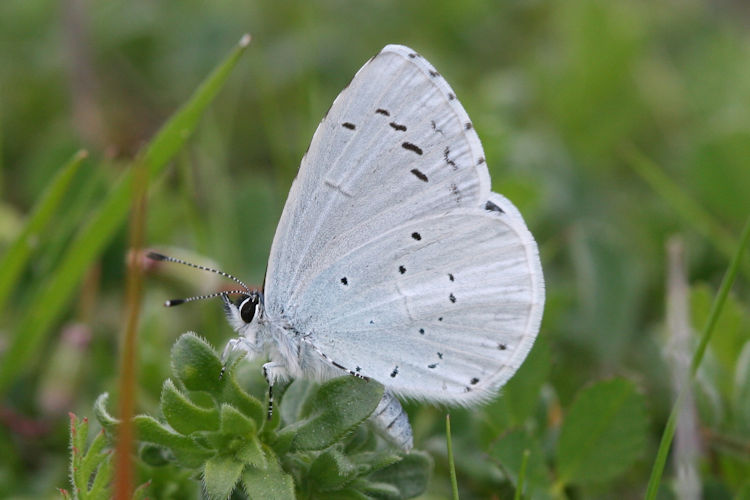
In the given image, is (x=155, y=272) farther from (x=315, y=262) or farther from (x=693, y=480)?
(x=693, y=480)

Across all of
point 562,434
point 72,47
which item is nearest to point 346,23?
point 72,47

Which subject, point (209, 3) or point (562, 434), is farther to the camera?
point (209, 3)

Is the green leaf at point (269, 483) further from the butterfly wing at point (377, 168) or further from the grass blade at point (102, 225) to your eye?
the grass blade at point (102, 225)

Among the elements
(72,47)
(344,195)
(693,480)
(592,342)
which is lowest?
(592,342)

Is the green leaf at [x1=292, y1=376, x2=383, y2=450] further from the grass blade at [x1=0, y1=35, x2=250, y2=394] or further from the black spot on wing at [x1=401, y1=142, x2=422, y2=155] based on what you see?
the grass blade at [x1=0, y1=35, x2=250, y2=394]

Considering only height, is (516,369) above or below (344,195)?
below

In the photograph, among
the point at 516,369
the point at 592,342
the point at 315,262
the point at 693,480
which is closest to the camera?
the point at 693,480

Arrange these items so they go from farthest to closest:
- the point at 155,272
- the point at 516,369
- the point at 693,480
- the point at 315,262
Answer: the point at 155,272 → the point at 315,262 → the point at 516,369 → the point at 693,480

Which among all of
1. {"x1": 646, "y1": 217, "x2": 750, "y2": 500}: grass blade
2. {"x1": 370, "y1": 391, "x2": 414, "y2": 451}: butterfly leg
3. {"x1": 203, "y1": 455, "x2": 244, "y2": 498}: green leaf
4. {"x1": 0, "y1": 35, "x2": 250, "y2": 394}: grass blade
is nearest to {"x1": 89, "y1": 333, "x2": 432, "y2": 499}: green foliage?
{"x1": 203, "y1": 455, "x2": 244, "y2": 498}: green leaf
